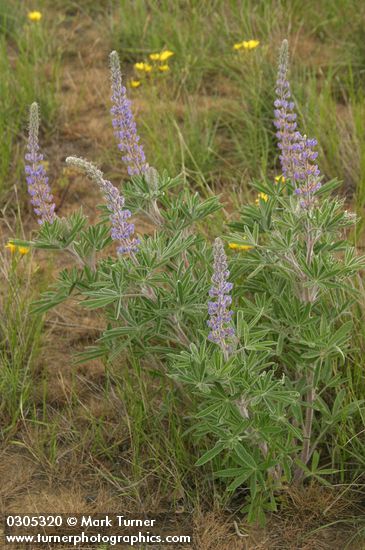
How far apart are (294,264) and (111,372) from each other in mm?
933

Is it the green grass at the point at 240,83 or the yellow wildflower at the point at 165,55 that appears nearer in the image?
the green grass at the point at 240,83

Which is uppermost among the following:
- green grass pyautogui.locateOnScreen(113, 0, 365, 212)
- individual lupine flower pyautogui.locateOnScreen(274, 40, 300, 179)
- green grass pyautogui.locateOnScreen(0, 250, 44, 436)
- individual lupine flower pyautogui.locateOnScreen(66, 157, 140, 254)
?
green grass pyautogui.locateOnScreen(113, 0, 365, 212)

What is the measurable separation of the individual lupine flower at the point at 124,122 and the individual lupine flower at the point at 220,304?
624 millimetres

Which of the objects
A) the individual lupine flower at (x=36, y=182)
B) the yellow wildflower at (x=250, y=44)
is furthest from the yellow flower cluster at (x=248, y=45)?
the individual lupine flower at (x=36, y=182)

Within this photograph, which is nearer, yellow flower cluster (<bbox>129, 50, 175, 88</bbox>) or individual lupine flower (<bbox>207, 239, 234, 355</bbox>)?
individual lupine flower (<bbox>207, 239, 234, 355</bbox>)

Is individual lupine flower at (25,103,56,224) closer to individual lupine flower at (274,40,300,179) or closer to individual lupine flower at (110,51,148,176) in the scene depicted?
individual lupine flower at (110,51,148,176)

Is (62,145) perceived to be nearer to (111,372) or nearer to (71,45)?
(71,45)

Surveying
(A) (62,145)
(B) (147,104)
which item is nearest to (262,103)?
(B) (147,104)

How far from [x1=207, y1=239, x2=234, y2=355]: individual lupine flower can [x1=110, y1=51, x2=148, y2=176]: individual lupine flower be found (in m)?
0.62

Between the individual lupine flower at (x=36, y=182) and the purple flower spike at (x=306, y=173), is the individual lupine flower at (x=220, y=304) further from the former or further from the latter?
the individual lupine flower at (x=36, y=182)

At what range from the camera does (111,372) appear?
10.0 feet

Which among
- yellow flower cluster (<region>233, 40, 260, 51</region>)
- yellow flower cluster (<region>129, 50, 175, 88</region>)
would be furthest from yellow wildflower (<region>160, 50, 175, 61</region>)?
yellow flower cluster (<region>233, 40, 260, 51</region>)

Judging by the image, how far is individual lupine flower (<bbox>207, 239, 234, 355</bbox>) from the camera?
7.13ft

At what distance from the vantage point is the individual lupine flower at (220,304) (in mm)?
2172
